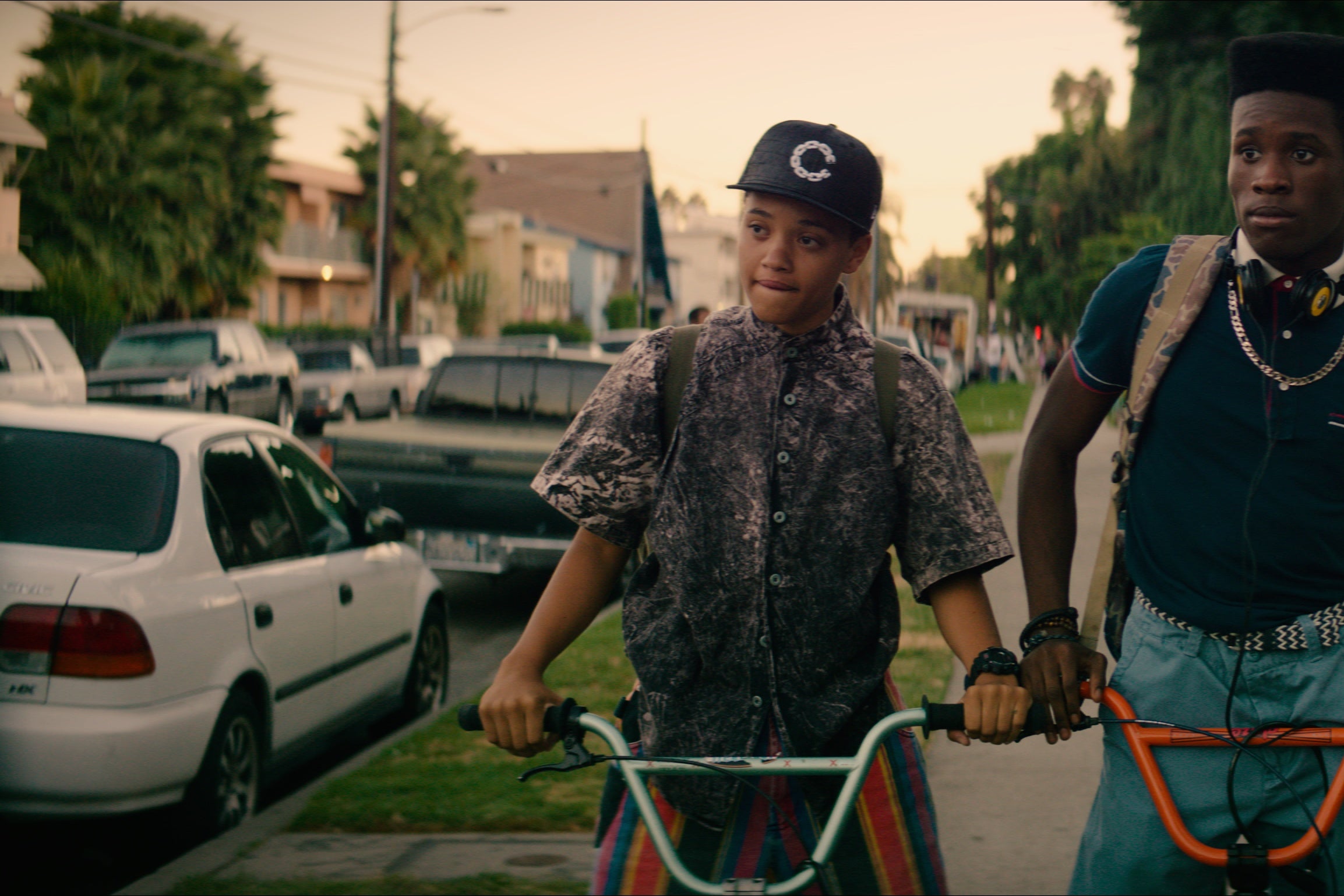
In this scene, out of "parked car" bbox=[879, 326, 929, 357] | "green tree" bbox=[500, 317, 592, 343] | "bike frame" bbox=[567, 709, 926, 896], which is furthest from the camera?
"green tree" bbox=[500, 317, 592, 343]

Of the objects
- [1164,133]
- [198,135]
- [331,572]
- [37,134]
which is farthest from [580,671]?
[198,135]

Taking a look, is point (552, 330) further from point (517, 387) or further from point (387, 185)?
point (517, 387)

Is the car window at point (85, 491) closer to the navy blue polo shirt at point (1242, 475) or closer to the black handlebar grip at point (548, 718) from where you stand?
the black handlebar grip at point (548, 718)

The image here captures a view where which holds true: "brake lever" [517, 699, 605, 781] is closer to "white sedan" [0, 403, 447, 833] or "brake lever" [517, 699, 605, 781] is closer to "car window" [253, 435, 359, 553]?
"white sedan" [0, 403, 447, 833]

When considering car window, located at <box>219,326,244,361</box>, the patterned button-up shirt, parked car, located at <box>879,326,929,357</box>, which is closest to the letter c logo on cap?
the patterned button-up shirt

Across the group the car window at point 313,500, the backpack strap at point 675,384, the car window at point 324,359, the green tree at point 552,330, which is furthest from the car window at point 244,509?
the green tree at point 552,330

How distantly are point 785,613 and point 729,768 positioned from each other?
305 mm

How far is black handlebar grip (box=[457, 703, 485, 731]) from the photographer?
242 centimetres

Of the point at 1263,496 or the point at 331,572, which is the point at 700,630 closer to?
the point at 1263,496

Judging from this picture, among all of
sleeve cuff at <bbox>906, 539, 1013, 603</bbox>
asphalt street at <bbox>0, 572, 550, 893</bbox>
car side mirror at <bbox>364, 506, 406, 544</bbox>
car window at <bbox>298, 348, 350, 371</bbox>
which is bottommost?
asphalt street at <bbox>0, 572, 550, 893</bbox>

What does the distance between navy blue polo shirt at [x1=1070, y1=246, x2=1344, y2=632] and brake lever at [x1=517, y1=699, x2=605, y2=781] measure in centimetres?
105

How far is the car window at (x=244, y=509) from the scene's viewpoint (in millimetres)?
5332

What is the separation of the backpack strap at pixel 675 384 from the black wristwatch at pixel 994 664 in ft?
2.06

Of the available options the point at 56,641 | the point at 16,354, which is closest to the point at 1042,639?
the point at 56,641
